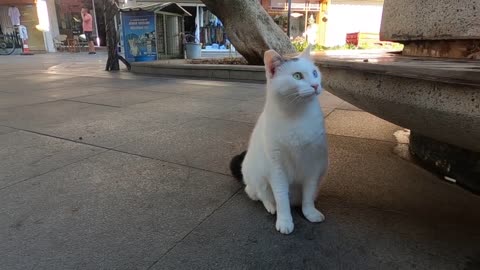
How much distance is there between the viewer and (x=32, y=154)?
10.9 ft

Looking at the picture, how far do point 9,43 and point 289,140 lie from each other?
25.7 m

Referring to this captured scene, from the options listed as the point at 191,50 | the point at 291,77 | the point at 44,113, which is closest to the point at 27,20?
the point at 191,50

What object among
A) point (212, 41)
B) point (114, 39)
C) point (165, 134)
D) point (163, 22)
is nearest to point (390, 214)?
point (165, 134)

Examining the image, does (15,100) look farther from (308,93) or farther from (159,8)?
(159,8)

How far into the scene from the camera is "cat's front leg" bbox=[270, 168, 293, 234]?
2.03 m

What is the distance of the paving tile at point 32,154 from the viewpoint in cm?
290

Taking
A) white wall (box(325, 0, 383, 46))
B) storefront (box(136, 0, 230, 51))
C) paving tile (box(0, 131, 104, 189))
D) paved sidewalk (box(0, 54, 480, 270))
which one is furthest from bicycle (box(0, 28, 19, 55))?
paving tile (box(0, 131, 104, 189))

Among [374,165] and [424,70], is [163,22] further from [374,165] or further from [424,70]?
[424,70]

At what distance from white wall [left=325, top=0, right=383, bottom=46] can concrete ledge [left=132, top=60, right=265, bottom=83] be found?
610 inches

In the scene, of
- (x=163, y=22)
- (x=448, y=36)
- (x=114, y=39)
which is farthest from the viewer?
(x=163, y=22)

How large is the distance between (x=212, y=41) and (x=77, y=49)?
9961mm

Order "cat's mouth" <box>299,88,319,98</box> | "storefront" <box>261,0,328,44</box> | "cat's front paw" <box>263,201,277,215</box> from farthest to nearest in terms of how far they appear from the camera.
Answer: "storefront" <box>261,0,328,44</box> → "cat's front paw" <box>263,201,277,215</box> → "cat's mouth" <box>299,88,319,98</box>

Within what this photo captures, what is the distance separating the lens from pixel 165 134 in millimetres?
4039

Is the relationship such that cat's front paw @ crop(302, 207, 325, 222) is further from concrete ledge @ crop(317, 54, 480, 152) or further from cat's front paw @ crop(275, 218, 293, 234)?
concrete ledge @ crop(317, 54, 480, 152)
